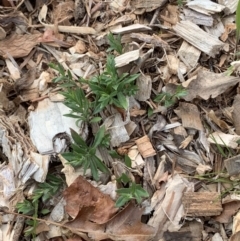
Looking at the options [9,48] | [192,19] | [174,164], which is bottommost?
[174,164]

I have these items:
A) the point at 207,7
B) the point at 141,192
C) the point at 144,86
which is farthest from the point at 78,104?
the point at 207,7

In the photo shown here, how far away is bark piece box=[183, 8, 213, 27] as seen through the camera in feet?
5.94

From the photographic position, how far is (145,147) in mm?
1685

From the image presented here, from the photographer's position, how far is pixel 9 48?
1844 millimetres

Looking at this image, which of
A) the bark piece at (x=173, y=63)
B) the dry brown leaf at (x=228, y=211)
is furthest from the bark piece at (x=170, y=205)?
the bark piece at (x=173, y=63)

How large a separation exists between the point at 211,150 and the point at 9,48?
2.52ft

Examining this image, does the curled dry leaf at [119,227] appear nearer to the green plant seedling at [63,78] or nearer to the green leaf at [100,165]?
the green leaf at [100,165]

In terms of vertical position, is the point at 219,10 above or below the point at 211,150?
above

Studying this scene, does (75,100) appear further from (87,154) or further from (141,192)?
(141,192)

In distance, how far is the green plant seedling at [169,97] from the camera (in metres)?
1.69

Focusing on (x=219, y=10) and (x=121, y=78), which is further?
(x=219, y=10)

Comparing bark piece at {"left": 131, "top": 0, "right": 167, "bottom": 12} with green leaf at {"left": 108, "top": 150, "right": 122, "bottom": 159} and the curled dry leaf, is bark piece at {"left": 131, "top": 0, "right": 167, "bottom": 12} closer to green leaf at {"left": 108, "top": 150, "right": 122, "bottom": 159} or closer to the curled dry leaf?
green leaf at {"left": 108, "top": 150, "right": 122, "bottom": 159}

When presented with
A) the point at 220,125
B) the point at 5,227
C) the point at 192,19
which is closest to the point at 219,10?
the point at 192,19

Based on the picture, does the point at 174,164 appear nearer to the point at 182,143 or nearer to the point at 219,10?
the point at 182,143
